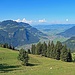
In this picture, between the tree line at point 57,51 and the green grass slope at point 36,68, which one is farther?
the tree line at point 57,51

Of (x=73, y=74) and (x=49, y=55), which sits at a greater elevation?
(x=73, y=74)

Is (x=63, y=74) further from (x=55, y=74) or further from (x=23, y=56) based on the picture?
(x=23, y=56)

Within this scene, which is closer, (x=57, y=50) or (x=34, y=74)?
(x=34, y=74)

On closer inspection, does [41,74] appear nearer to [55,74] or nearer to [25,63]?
[55,74]

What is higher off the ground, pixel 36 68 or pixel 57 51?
pixel 36 68

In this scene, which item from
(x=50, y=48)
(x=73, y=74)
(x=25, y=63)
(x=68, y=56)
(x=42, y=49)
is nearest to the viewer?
(x=73, y=74)

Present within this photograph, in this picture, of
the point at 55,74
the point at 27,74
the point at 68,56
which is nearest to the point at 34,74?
the point at 27,74

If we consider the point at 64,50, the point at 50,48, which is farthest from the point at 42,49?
the point at 64,50

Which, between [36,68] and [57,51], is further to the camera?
[57,51]

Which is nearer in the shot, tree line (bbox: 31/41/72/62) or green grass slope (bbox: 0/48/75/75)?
green grass slope (bbox: 0/48/75/75)

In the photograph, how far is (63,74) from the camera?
32.9 meters

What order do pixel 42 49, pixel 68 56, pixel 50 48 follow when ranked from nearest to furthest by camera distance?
pixel 68 56 < pixel 50 48 < pixel 42 49

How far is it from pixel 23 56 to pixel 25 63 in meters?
3.85

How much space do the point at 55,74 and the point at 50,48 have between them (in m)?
96.8
